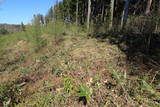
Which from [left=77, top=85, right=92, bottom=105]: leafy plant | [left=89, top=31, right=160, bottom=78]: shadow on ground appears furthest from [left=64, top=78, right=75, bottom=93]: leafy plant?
[left=89, top=31, right=160, bottom=78]: shadow on ground

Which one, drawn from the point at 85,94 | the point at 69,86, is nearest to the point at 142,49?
the point at 69,86

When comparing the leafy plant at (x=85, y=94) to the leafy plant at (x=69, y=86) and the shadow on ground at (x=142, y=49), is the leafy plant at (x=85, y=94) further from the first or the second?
the shadow on ground at (x=142, y=49)

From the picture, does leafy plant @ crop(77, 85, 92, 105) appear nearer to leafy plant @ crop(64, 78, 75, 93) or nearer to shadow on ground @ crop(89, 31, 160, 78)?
leafy plant @ crop(64, 78, 75, 93)

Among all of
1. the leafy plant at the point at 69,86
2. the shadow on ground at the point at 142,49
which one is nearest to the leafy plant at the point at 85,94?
the leafy plant at the point at 69,86

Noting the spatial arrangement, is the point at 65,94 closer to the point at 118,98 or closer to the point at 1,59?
the point at 118,98

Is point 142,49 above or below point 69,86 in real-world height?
above

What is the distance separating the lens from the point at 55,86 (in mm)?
3027

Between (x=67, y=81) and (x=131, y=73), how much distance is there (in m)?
1.40

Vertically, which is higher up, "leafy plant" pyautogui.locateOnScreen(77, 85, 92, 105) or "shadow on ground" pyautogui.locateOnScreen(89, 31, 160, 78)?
"shadow on ground" pyautogui.locateOnScreen(89, 31, 160, 78)

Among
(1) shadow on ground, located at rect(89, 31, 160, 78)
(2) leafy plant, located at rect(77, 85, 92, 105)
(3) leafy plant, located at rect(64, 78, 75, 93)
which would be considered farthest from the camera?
(1) shadow on ground, located at rect(89, 31, 160, 78)

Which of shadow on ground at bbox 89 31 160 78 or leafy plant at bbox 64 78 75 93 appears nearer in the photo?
leafy plant at bbox 64 78 75 93

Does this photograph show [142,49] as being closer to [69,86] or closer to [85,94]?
[69,86]

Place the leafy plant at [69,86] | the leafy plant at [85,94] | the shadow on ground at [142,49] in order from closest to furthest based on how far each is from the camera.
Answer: the leafy plant at [85,94], the leafy plant at [69,86], the shadow on ground at [142,49]

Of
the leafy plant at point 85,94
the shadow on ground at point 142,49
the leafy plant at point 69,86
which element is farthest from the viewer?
the shadow on ground at point 142,49
